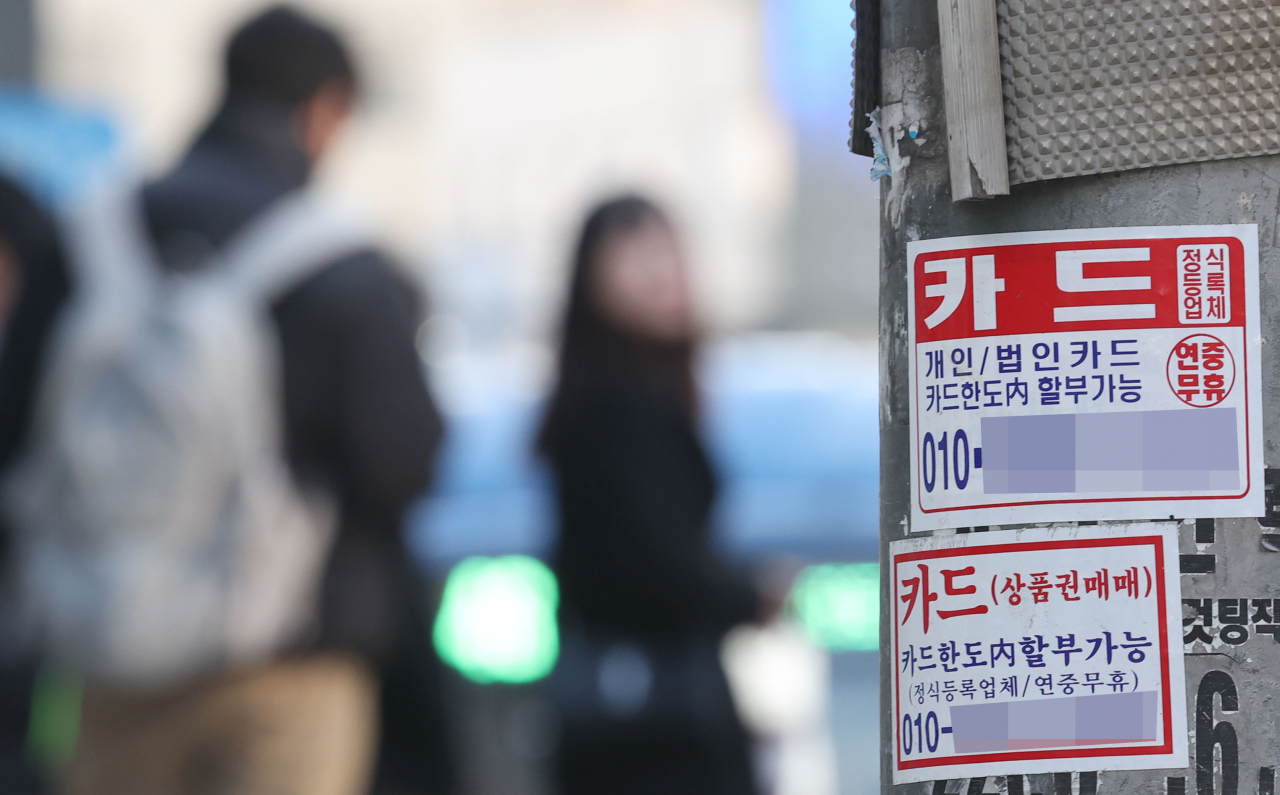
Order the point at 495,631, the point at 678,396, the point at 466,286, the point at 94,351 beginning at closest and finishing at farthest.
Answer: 1. the point at 94,351
2. the point at 678,396
3. the point at 495,631
4. the point at 466,286

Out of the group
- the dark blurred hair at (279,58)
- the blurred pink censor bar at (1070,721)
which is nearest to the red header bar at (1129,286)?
the blurred pink censor bar at (1070,721)

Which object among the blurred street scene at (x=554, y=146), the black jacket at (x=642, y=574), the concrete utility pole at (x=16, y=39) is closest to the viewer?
the black jacket at (x=642, y=574)

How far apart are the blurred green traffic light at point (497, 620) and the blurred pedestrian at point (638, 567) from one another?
2568mm

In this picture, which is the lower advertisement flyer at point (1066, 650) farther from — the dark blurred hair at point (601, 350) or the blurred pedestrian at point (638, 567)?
the dark blurred hair at point (601, 350)

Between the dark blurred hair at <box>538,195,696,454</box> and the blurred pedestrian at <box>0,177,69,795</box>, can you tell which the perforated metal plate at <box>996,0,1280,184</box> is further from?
the blurred pedestrian at <box>0,177,69,795</box>

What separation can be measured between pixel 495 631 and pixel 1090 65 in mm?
5564

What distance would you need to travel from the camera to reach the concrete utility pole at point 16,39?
9922mm

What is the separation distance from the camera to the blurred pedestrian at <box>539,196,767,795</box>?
395 centimetres

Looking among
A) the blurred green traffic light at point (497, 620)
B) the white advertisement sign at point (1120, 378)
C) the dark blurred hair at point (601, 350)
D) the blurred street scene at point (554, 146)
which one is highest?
the blurred street scene at point (554, 146)

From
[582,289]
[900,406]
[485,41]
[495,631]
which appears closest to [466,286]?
[485,41]

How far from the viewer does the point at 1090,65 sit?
1.47 m

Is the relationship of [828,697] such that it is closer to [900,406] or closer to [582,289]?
[582,289]

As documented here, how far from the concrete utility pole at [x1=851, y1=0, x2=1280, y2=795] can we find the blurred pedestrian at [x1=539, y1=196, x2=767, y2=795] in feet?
8.09

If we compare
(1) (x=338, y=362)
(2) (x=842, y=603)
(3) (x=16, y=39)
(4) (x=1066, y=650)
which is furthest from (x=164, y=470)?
(3) (x=16, y=39)
